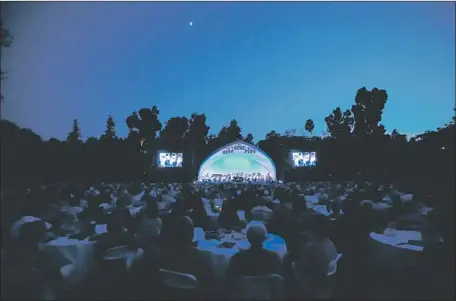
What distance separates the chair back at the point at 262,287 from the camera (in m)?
2.81

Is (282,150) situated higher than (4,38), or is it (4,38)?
(282,150)

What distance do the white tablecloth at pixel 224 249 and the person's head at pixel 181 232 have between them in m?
0.30

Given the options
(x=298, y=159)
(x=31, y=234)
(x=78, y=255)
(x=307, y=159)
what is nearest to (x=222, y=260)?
(x=78, y=255)

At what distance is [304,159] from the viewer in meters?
36.8

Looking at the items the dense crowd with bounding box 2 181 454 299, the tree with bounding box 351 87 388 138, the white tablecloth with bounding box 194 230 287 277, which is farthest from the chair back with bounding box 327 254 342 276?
the tree with bounding box 351 87 388 138

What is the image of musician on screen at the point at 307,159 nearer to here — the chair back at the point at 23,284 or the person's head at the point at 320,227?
the person's head at the point at 320,227

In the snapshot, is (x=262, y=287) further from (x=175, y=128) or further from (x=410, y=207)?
(x=175, y=128)

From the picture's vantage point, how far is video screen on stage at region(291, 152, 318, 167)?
36.5 metres

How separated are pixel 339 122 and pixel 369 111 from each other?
1471 cm

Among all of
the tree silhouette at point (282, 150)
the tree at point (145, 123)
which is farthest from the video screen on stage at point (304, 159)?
the tree at point (145, 123)

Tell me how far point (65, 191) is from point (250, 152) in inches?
1155

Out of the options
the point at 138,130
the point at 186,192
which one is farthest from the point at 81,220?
the point at 138,130

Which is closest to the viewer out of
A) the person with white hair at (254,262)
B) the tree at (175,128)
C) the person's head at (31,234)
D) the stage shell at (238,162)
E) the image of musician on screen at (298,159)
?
the person with white hair at (254,262)

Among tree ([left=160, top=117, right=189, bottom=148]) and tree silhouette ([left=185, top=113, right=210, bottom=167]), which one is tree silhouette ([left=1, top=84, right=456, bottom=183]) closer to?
tree silhouette ([left=185, top=113, right=210, bottom=167])
